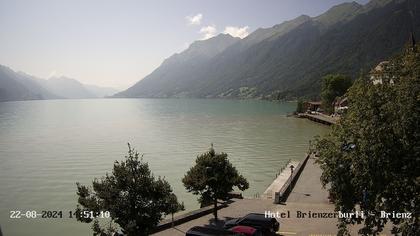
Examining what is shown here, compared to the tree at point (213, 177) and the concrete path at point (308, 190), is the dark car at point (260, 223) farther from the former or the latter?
the concrete path at point (308, 190)

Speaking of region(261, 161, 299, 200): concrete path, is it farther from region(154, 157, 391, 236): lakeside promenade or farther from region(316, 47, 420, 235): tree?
region(316, 47, 420, 235): tree

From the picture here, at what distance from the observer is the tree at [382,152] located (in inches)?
682

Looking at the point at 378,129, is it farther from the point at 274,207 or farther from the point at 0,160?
the point at 0,160

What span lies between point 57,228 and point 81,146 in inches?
2194

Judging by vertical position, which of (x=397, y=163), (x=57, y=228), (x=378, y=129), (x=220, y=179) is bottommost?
(x=57, y=228)

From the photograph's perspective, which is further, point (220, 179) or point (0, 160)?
point (0, 160)

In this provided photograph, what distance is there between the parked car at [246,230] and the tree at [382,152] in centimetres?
551

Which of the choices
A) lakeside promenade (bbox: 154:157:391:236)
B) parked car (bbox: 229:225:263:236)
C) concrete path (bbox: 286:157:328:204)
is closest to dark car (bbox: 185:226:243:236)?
parked car (bbox: 229:225:263:236)

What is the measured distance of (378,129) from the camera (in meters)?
17.8

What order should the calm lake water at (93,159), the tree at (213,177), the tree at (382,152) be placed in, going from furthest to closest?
the calm lake water at (93,159), the tree at (213,177), the tree at (382,152)

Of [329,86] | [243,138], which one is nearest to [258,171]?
[243,138]

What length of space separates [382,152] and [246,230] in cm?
912

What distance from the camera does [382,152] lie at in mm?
17781

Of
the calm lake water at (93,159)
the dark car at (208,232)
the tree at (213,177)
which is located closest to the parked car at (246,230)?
the dark car at (208,232)
